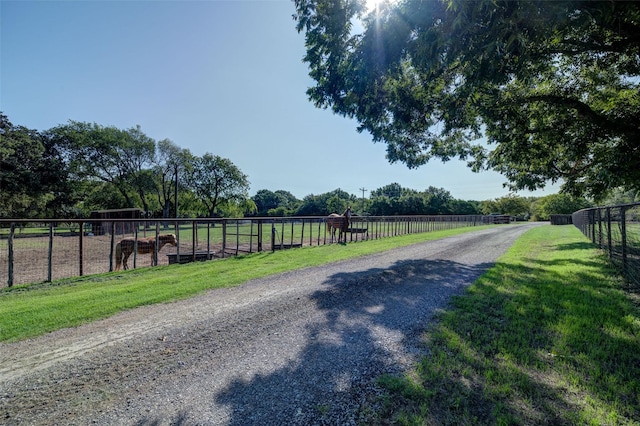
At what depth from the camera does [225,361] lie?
2.94 meters

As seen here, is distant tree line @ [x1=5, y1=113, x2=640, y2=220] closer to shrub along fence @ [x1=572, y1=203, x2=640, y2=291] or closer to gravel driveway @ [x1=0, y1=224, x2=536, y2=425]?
shrub along fence @ [x1=572, y1=203, x2=640, y2=291]

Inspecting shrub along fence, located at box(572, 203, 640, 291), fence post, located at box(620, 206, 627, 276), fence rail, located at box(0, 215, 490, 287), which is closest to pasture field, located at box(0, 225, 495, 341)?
fence rail, located at box(0, 215, 490, 287)

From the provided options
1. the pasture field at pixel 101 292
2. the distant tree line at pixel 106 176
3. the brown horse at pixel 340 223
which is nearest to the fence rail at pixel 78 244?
the pasture field at pixel 101 292

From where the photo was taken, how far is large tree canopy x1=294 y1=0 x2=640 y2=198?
3604mm

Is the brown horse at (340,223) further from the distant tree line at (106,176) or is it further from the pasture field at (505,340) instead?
the distant tree line at (106,176)

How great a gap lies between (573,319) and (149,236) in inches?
435

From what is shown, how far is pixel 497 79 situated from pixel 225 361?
551 centimetres

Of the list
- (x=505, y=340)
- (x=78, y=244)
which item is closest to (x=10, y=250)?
(x=78, y=244)

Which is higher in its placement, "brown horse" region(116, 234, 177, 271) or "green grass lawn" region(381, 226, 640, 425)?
"brown horse" region(116, 234, 177, 271)

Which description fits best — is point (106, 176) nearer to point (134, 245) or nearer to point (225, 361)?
point (134, 245)

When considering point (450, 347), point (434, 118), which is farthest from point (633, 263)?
point (434, 118)

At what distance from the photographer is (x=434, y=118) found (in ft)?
31.0

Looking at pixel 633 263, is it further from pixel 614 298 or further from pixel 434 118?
pixel 434 118

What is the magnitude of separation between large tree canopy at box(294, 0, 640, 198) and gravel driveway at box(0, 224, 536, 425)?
3.88 m
